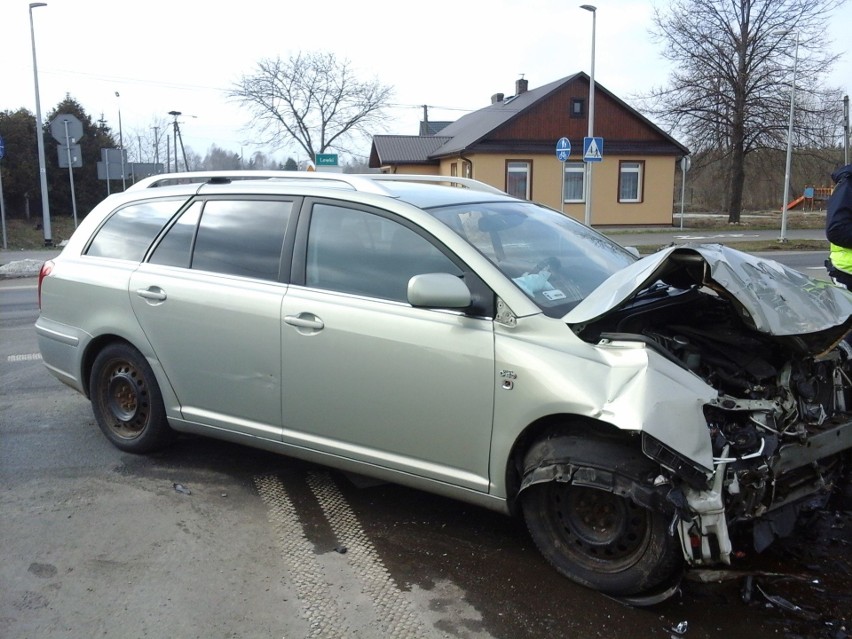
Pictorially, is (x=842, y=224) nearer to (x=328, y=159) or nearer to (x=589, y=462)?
(x=589, y=462)

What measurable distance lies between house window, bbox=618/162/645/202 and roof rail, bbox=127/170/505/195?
31744 mm

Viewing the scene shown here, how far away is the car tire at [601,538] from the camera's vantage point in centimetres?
314

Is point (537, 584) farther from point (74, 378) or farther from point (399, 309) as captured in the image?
point (74, 378)

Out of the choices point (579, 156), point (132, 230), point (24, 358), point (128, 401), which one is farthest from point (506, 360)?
point (579, 156)

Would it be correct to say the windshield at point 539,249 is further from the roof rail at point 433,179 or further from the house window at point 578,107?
Answer: the house window at point 578,107

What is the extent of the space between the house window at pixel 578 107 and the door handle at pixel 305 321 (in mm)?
33644

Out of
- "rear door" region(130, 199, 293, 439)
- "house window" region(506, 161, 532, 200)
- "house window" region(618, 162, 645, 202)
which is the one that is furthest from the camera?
"house window" region(618, 162, 645, 202)

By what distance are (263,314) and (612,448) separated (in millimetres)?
1975

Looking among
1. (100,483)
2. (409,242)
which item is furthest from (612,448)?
(100,483)

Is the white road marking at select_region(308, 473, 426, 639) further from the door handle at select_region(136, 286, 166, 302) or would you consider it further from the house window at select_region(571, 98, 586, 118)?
the house window at select_region(571, 98, 586, 118)

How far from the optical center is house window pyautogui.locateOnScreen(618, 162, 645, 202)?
35625 millimetres

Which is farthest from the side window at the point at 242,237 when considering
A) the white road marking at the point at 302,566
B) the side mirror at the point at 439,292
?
the white road marking at the point at 302,566

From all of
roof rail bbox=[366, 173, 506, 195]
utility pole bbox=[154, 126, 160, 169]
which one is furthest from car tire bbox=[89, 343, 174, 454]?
utility pole bbox=[154, 126, 160, 169]

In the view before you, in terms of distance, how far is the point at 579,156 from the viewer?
34719mm
